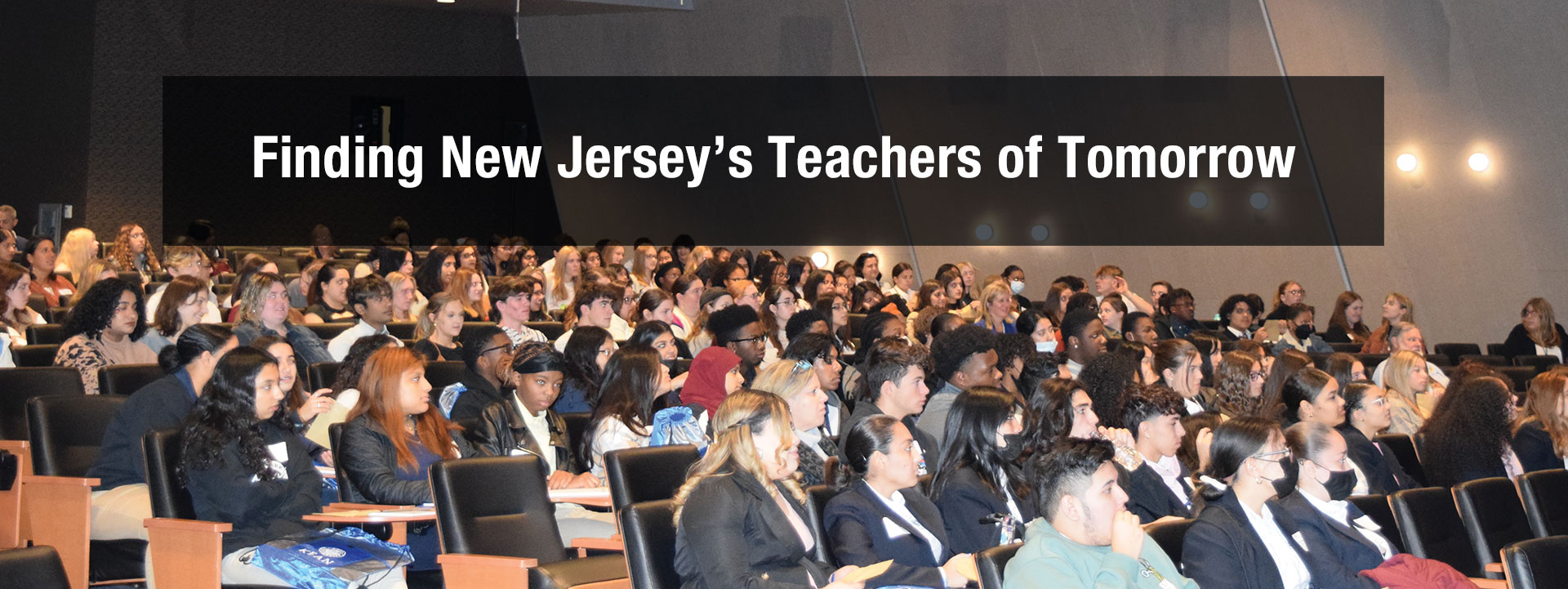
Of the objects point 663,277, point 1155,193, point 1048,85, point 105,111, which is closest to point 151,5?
point 105,111

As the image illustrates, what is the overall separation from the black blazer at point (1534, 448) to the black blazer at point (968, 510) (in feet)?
8.80

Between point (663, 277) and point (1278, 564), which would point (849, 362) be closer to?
point (663, 277)

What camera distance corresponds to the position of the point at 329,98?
16.0 meters

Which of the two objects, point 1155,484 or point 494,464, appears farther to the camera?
point 1155,484

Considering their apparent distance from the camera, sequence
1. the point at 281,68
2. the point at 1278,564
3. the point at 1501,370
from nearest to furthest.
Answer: the point at 1278,564, the point at 1501,370, the point at 281,68

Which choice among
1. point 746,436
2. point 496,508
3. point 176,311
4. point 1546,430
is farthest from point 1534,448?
point 176,311

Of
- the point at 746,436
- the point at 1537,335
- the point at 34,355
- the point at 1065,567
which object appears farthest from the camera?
the point at 1537,335

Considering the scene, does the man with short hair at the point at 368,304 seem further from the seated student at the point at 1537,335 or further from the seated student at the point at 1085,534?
the seated student at the point at 1537,335

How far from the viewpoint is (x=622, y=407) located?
200 inches

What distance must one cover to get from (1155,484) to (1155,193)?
27.9ft

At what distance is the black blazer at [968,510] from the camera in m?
4.12

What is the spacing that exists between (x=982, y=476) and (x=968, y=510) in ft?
0.46

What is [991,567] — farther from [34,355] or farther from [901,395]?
[34,355]

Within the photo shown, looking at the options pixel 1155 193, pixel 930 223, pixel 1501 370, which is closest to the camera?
pixel 1501 370
